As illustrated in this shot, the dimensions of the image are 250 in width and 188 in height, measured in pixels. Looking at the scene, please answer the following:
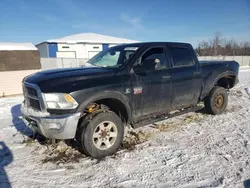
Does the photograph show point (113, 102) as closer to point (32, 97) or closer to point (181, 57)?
point (32, 97)

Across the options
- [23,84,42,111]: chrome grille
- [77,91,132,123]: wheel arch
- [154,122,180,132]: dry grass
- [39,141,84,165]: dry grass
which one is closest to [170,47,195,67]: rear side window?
[154,122,180,132]: dry grass

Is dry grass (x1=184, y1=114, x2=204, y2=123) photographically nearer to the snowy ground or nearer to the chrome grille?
the snowy ground

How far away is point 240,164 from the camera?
3244 mm

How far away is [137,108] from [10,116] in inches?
175

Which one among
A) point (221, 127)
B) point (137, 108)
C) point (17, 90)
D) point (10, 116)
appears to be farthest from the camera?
point (17, 90)

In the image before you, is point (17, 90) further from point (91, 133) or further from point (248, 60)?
point (248, 60)

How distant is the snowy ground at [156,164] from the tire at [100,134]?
0.16 m

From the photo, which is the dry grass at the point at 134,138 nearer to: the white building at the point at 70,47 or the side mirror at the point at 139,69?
the side mirror at the point at 139,69

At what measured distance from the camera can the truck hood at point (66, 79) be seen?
10.6 feet

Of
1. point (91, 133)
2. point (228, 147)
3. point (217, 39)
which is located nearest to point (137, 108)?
point (91, 133)

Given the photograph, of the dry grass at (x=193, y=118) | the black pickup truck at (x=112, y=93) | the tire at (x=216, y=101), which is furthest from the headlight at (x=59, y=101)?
the tire at (x=216, y=101)

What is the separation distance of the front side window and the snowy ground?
150cm

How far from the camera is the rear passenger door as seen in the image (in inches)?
183

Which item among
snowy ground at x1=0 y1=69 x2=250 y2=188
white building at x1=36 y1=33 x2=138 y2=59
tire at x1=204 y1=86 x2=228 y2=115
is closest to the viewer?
snowy ground at x1=0 y1=69 x2=250 y2=188
